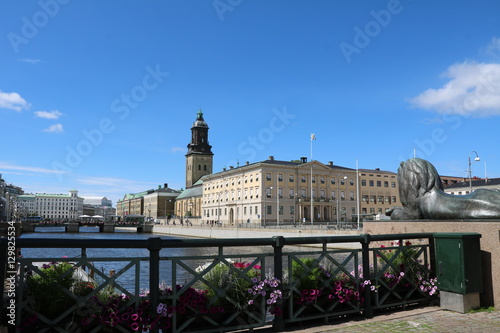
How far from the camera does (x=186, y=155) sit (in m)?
162

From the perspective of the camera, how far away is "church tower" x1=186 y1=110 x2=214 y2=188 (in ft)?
516

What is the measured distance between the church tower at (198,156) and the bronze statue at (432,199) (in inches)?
5830

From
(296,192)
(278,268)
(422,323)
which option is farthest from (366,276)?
(296,192)

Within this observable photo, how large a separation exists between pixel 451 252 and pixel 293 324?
10.6 feet

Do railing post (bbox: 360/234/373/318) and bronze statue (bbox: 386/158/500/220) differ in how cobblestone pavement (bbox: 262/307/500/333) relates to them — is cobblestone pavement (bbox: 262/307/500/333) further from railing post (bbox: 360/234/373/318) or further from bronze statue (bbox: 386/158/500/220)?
bronze statue (bbox: 386/158/500/220)

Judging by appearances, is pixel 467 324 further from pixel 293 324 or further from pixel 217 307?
pixel 217 307

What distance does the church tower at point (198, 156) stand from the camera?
157 metres

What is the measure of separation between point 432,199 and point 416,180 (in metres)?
0.60

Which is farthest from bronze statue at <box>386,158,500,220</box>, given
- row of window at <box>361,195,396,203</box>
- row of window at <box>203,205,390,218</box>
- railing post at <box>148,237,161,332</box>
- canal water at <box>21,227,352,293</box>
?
row of window at <box>361,195,396,203</box>

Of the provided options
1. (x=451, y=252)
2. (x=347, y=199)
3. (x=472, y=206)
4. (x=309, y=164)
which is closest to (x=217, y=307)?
(x=451, y=252)

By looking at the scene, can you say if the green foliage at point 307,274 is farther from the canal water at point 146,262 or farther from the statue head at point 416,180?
the statue head at point 416,180

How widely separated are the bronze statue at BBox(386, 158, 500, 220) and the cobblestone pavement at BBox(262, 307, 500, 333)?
6.92 feet

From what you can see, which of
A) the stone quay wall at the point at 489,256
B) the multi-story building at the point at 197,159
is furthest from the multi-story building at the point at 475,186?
the stone quay wall at the point at 489,256

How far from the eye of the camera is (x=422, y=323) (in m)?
6.52
